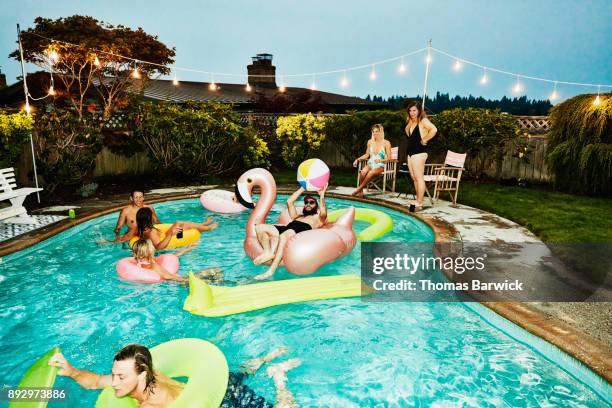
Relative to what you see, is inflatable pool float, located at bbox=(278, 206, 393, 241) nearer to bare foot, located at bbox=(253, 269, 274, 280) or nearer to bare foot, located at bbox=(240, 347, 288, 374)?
bare foot, located at bbox=(253, 269, 274, 280)

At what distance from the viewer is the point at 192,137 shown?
428 inches

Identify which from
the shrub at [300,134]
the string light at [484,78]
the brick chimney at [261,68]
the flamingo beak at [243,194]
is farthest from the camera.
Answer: the brick chimney at [261,68]

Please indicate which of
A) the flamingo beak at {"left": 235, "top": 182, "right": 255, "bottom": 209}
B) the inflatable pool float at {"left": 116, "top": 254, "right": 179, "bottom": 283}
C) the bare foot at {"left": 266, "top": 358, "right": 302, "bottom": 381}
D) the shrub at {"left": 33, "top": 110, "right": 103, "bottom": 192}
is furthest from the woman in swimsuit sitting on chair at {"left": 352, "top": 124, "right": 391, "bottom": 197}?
the shrub at {"left": 33, "top": 110, "right": 103, "bottom": 192}

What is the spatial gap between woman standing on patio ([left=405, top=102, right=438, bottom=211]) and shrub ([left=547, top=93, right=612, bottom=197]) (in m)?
4.02

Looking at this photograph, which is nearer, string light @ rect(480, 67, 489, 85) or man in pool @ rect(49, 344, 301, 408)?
man in pool @ rect(49, 344, 301, 408)

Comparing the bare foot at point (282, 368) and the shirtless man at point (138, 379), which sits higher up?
the shirtless man at point (138, 379)

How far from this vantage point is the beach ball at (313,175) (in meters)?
5.89

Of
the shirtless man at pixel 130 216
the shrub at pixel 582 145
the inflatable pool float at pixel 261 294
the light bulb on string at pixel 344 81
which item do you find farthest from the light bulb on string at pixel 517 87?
the shirtless man at pixel 130 216

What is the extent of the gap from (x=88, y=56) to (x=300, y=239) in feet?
33.9

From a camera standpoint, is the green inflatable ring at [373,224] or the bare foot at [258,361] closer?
the bare foot at [258,361]

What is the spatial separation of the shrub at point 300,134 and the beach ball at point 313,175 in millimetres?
7265

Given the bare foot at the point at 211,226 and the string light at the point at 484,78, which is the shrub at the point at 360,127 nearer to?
the string light at the point at 484,78

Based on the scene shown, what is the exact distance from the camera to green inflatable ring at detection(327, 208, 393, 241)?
21.3ft

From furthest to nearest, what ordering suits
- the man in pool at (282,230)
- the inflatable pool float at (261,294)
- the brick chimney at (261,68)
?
the brick chimney at (261,68), the man in pool at (282,230), the inflatable pool float at (261,294)
